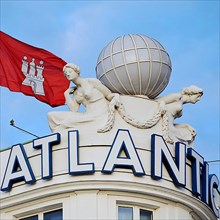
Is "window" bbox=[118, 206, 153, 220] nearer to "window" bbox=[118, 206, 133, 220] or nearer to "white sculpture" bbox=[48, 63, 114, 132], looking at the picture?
"window" bbox=[118, 206, 133, 220]

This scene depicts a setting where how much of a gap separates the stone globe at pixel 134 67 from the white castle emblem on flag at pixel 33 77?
521 cm

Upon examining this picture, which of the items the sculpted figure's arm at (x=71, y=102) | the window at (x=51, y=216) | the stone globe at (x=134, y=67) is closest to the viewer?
the window at (x=51, y=216)

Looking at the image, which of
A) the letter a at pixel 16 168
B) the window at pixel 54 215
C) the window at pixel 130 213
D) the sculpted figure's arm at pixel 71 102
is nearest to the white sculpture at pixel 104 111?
the sculpted figure's arm at pixel 71 102

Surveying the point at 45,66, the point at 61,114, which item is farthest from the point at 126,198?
the point at 45,66

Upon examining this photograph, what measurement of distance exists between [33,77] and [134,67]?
22.9 feet

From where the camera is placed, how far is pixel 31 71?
61562 millimetres

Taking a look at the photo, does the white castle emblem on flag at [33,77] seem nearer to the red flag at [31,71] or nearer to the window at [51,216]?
the red flag at [31,71]

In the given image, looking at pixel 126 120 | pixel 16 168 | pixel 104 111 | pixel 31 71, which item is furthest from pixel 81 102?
pixel 31 71

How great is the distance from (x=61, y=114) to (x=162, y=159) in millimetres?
4429

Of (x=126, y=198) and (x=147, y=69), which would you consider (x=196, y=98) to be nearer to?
(x=147, y=69)

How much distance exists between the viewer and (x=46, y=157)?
53.7 meters

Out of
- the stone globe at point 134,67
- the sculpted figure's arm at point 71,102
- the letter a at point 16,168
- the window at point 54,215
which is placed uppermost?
the stone globe at point 134,67

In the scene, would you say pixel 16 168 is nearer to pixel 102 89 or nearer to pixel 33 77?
pixel 102 89

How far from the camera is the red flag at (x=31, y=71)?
2392 inches
